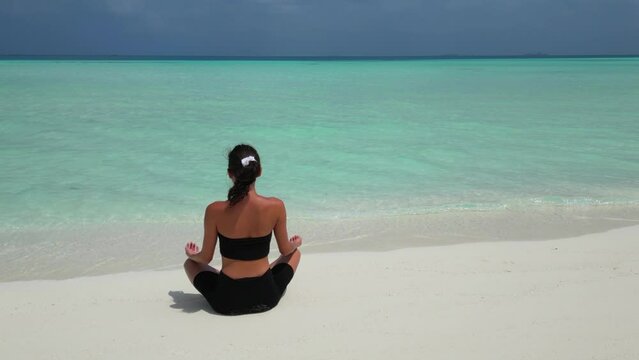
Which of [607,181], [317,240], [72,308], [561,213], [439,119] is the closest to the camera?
[72,308]

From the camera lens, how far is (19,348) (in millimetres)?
3135

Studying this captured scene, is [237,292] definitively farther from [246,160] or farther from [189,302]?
[246,160]

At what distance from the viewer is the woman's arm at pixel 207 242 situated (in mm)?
3516

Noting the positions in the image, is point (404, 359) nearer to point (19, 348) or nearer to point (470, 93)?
point (19, 348)

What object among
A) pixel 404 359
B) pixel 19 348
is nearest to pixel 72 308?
pixel 19 348

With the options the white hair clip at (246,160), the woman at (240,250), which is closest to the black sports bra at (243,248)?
the woman at (240,250)

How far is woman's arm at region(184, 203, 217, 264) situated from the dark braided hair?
151 mm

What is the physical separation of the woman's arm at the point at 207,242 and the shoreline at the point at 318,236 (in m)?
1.33

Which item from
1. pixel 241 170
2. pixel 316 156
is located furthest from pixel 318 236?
pixel 316 156

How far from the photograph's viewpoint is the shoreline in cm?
492

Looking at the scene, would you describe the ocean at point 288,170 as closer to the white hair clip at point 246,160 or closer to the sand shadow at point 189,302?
the sand shadow at point 189,302

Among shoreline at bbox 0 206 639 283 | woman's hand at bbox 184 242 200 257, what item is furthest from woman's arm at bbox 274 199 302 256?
shoreline at bbox 0 206 639 283

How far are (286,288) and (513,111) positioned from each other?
49.7 ft

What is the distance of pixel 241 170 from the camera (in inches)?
133
